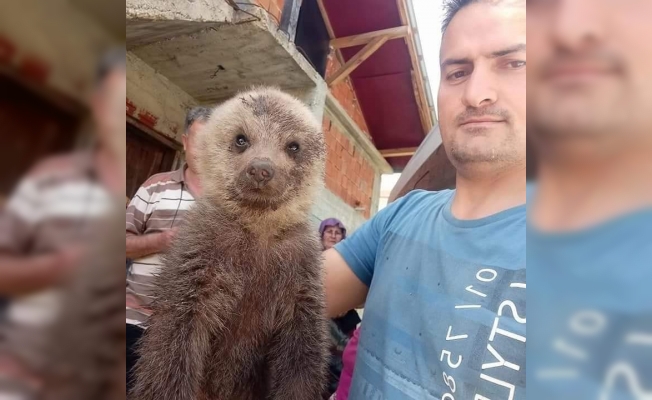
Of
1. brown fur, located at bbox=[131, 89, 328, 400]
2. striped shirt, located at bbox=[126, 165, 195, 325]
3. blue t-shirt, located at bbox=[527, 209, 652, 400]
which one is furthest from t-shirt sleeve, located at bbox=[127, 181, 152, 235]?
blue t-shirt, located at bbox=[527, 209, 652, 400]

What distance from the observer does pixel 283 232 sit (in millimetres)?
1328

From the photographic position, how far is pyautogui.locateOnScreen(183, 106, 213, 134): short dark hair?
56.2 inches

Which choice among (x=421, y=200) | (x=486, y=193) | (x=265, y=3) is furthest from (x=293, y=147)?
(x=265, y=3)

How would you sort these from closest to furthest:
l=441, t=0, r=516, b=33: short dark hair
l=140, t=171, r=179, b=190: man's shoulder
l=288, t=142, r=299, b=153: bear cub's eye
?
l=441, t=0, r=516, b=33: short dark hair, l=140, t=171, r=179, b=190: man's shoulder, l=288, t=142, r=299, b=153: bear cub's eye

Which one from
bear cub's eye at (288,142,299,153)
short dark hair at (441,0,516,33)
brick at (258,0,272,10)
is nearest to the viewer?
short dark hair at (441,0,516,33)

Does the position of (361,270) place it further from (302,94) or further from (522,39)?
(522,39)

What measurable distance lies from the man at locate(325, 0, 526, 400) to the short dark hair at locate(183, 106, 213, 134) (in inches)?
27.6

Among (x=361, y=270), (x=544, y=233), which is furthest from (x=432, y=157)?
(x=544, y=233)

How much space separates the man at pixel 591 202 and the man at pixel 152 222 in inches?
40.5

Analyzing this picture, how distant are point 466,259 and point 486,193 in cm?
15

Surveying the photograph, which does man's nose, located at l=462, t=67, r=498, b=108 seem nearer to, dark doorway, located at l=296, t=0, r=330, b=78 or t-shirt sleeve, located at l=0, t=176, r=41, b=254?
t-shirt sleeve, located at l=0, t=176, r=41, b=254

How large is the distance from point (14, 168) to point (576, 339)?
0.33 meters

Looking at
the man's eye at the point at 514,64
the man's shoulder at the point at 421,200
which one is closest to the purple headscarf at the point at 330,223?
the man's shoulder at the point at 421,200

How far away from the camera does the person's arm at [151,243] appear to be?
1229mm
